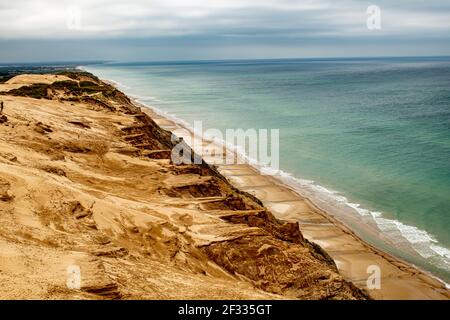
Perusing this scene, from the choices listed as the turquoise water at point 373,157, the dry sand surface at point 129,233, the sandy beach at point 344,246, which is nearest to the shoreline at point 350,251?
the sandy beach at point 344,246

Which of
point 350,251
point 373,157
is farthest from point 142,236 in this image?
point 373,157

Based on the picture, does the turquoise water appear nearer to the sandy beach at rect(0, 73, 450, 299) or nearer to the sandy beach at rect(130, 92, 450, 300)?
the sandy beach at rect(130, 92, 450, 300)

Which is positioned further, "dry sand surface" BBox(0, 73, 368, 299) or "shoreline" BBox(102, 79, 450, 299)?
"shoreline" BBox(102, 79, 450, 299)

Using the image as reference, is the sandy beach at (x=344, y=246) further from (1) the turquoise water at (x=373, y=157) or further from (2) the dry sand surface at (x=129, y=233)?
(1) the turquoise water at (x=373, y=157)

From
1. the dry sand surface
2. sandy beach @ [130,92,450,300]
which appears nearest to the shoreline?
sandy beach @ [130,92,450,300]

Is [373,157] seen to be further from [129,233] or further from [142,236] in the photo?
[129,233]
